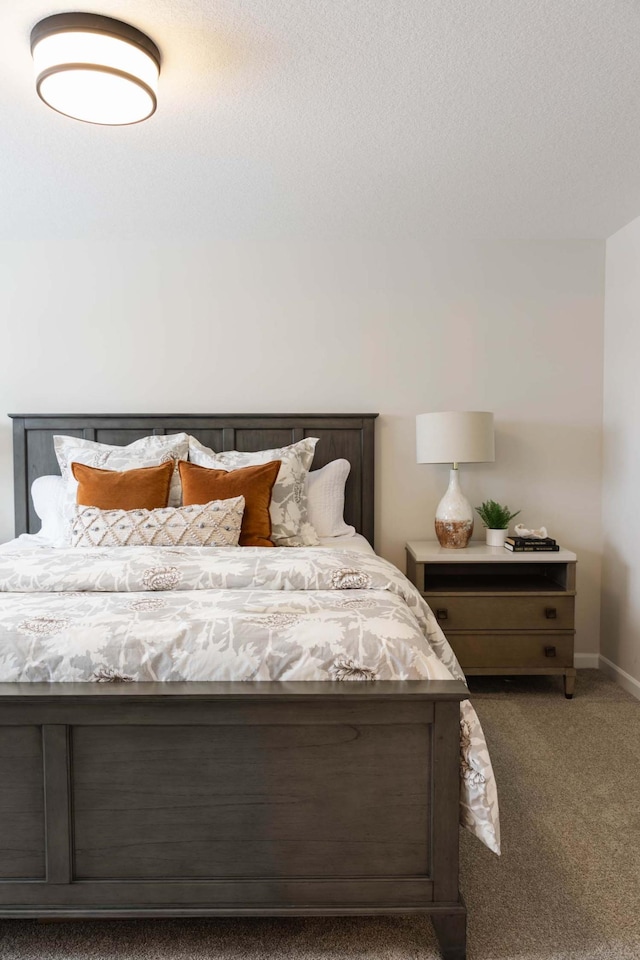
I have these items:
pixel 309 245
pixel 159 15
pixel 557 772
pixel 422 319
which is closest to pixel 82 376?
pixel 309 245

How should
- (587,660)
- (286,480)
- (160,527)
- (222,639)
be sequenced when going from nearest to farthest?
1. (222,639)
2. (160,527)
3. (286,480)
4. (587,660)

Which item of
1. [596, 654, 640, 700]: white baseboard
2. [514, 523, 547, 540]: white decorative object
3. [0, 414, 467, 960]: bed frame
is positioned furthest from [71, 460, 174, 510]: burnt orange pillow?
[596, 654, 640, 700]: white baseboard

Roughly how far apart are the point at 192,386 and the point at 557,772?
8.42 ft

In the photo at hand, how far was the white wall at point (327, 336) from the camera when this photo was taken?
3.71m

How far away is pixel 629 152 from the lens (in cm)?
263

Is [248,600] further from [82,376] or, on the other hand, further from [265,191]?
[82,376]

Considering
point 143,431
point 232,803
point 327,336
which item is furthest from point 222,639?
point 327,336

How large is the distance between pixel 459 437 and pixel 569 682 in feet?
4.30

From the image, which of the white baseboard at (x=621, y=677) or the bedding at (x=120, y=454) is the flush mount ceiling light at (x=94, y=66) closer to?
the bedding at (x=120, y=454)

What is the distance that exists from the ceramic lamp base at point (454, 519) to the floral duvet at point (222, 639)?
141 centimetres

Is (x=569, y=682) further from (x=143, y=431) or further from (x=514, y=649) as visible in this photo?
(x=143, y=431)

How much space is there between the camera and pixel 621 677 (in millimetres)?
3502

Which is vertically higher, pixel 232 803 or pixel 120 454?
pixel 120 454

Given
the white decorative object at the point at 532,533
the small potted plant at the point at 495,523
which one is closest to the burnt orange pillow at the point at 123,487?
the small potted plant at the point at 495,523
